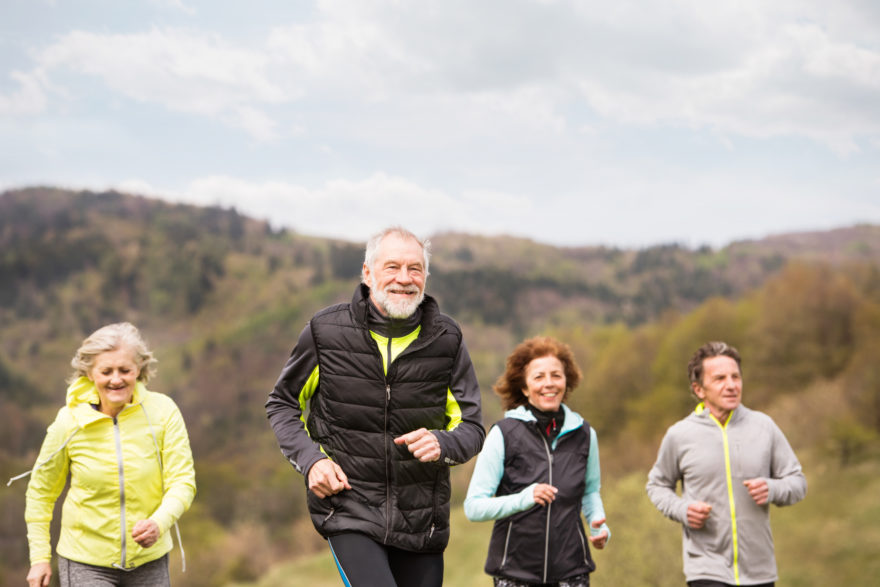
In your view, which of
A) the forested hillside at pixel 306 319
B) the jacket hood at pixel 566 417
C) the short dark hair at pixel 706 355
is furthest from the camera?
the forested hillside at pixel 306 319

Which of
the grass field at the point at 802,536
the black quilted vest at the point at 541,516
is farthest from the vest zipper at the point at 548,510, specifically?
the grass field at the point at 802,536

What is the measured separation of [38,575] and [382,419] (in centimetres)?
176

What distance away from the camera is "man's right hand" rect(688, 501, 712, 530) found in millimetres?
4250

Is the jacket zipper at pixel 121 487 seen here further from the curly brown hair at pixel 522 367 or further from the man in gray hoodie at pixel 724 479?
the man in gray hoodie at pixel 724 479

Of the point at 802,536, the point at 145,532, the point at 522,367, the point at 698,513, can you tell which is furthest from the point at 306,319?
the point at 145,532

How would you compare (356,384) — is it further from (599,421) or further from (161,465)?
(599,421)

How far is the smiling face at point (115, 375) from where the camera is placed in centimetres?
372

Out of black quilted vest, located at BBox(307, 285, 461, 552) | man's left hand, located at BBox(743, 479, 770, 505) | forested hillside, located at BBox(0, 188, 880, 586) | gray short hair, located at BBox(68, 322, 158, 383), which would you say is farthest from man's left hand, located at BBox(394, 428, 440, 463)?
forested hillside, located at BBox(0, 188, 880, 586)

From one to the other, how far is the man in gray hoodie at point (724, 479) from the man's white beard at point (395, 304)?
1.81 meters

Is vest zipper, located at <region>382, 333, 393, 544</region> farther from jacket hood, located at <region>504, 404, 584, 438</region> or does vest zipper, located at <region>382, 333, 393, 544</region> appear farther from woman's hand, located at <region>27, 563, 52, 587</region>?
woman's hand, located at <region>27, 563, 52, 587</region>

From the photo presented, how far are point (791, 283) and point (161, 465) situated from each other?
49440mm

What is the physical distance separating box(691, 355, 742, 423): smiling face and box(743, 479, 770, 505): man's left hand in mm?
406

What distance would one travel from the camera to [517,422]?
14.5 feet

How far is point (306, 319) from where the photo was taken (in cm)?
12975
